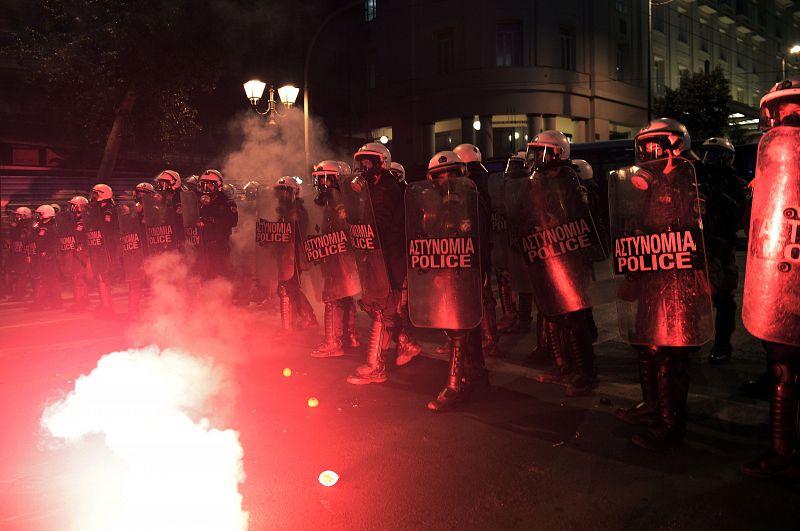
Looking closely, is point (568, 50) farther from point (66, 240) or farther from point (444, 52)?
point (66, 240)

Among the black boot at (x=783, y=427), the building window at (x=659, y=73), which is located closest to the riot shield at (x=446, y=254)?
the black boot at (x=783, y=427)

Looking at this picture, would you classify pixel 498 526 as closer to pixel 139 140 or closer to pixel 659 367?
pixel 659 367

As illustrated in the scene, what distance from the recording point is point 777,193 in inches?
124

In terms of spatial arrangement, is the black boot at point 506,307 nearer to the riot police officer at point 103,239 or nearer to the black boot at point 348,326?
the black boot at point 348,326

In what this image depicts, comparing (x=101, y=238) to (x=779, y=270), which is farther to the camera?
(x=101, y=238)

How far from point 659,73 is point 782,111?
3616 centimetres

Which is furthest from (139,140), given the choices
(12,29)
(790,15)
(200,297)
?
(790,15)

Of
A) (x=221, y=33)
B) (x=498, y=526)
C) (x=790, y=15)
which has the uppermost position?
(x=790, y=15)

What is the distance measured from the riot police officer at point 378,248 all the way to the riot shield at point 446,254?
2.65ft

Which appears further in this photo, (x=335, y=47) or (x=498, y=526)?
(x=335, y=47)

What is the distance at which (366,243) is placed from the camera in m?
5.67

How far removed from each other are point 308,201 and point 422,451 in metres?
4.74

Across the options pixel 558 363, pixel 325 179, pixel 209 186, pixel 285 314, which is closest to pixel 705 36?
pixel 209 186

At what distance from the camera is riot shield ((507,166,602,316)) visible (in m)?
4.74
